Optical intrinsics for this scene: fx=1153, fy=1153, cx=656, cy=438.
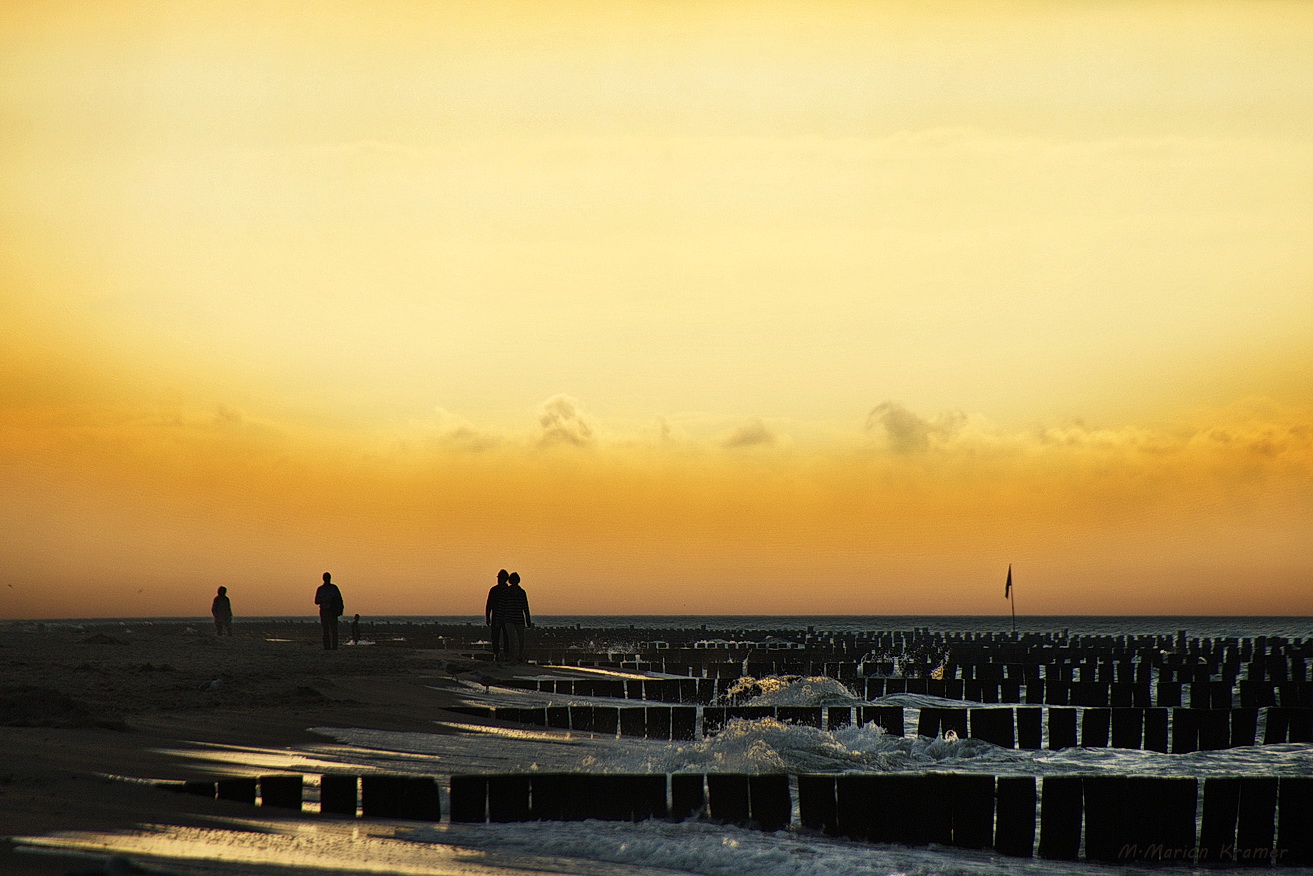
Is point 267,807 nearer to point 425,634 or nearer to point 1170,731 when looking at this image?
point 1170,731

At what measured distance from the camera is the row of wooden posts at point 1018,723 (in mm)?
15266

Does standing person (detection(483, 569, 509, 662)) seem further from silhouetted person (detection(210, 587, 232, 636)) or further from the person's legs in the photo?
silhouetted person (detection(210, 587, 232, 636))

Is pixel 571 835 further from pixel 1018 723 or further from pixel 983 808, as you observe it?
pixel 1018 723

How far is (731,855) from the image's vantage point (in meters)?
7.91

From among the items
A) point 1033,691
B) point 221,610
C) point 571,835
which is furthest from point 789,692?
point 221,610

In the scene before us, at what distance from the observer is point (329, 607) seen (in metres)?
28.6

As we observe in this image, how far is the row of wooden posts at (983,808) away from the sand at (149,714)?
7.45 feet

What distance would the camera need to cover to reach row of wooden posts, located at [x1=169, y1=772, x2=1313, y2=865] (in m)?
8.59

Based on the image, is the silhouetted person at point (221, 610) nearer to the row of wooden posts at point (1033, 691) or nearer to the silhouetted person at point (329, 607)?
the silhouetted person at point (329, 607)

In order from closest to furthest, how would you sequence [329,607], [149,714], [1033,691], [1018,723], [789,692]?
[149,714] < [1018,723] < [789,692] < [1033,691] < [329,607]

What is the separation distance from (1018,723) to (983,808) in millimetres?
7006

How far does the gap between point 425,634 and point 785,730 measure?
38.4m

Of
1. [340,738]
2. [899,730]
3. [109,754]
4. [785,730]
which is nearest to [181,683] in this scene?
[340,738]

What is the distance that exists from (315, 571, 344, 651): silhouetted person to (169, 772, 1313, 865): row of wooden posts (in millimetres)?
20436
